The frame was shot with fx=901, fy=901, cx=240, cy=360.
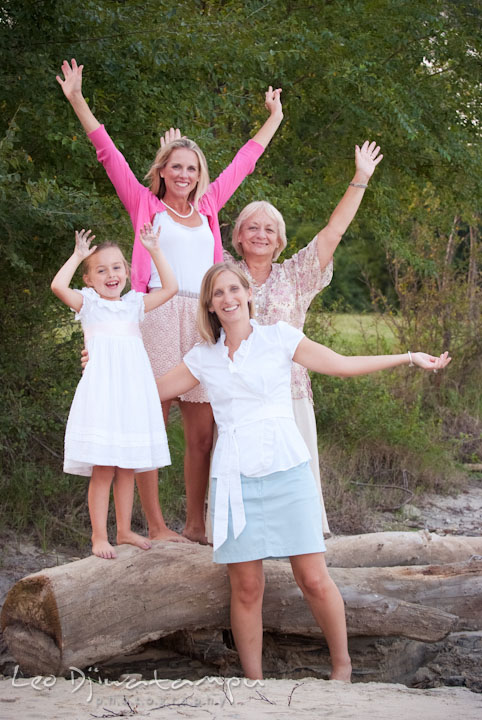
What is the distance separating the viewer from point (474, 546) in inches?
218

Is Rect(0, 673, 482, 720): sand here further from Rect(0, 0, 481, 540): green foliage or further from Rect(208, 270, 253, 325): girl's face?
Rect(0, 0, 481, 540): green foliage

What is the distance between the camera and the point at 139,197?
4.81 meters

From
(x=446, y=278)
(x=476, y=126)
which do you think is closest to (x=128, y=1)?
(x=476, y=126)

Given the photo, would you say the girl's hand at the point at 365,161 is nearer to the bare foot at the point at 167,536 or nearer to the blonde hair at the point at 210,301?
the blonde hair at the point at 210,301

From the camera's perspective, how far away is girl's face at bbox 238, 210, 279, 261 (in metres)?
4.86

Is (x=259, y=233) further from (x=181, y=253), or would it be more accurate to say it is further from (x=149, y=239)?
(x=149, y=239)

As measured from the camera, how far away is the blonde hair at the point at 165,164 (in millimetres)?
4754

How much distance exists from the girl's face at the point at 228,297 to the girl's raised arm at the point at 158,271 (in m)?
0.29

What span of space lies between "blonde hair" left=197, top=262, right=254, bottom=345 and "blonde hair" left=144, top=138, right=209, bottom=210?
0.67m

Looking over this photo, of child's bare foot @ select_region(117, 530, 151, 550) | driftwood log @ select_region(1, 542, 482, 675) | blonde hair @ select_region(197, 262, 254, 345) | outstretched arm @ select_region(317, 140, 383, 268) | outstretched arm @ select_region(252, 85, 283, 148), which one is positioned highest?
outstretched arm @ select_region(252, 85, 283, 148)

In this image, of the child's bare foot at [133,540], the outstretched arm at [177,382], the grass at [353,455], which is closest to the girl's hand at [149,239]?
the outstretched arm at [177,382]

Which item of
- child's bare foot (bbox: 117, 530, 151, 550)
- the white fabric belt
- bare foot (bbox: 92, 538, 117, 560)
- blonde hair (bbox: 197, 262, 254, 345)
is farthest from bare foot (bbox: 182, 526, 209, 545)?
blonde hair (bbox: 197, 262, 254, 345)

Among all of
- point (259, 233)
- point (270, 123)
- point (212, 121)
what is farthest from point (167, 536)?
point (212, 121)

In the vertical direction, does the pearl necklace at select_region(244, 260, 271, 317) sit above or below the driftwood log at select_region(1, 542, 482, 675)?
above
